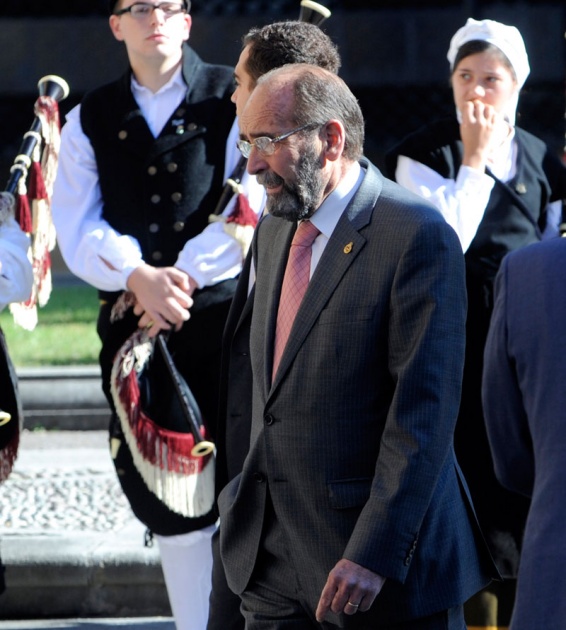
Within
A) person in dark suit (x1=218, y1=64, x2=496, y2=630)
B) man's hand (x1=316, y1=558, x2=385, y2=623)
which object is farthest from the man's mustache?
man's hand (x1=316, y1=558, x2=385, y2=623)

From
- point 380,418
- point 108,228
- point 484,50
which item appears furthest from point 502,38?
point 380,418

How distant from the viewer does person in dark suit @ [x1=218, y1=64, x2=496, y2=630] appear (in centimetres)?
291

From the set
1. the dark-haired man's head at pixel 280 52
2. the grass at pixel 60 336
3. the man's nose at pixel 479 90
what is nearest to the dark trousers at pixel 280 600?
the dark-haired man's head at pixel 280 52

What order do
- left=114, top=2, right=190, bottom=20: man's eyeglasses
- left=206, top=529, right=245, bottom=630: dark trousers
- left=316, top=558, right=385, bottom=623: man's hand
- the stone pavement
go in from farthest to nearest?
1. the stone pavement
2. left=114, top=2, right=190, bottom=20: man's eyeglasses
3. left=206, top=529, right=245, bottom=630: dark trousers
4. left=316, top=558, right=385, bottom=623: man's hand

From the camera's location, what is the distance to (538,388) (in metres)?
2.60

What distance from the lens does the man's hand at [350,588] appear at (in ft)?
9.40

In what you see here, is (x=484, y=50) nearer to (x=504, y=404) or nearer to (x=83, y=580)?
(x=504, y=404)

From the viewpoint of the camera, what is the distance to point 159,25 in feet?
14.8

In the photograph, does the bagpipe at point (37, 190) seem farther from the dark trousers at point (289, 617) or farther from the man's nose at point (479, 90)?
the dark trousers at point (289, 617)

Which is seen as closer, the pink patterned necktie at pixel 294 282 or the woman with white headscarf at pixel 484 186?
the pink patterned necktie at pixel 294 282

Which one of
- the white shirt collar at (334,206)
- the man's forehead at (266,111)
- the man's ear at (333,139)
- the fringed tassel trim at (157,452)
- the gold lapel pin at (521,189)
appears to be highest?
the man's forehead at (266,111)

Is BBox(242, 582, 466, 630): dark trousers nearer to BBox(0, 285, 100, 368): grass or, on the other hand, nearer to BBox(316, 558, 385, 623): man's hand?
BBox(316, 558, 385, 623): man's hand

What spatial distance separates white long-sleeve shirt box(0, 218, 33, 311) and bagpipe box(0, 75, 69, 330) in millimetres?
221

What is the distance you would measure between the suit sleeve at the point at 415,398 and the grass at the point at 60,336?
6043 mm
